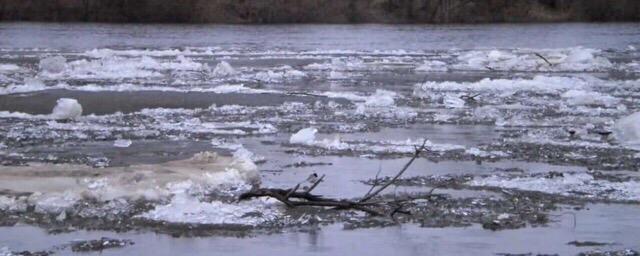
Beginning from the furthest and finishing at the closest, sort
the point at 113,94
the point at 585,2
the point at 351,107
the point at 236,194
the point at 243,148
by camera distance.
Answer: the point at 585,2 → the point at 113,94 → the point at 351,107 → the point at 243,148 → the point at 236,194

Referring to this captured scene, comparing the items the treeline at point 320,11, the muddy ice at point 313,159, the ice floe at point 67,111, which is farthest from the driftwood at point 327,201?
the treeline at point 320,11

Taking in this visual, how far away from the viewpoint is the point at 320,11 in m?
70.5

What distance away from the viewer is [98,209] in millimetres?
9586

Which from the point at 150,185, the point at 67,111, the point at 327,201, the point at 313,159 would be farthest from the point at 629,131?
the point at 67,111

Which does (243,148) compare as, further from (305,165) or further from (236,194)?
(236,194)

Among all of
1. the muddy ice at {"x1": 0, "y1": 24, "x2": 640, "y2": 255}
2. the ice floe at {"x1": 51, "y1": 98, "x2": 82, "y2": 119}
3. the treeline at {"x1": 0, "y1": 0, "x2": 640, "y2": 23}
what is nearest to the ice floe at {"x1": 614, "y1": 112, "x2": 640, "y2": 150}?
the muddy ice at {"x1": 0, "y1": 24, "x2": 640, "y2": 255}

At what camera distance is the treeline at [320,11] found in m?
69.1

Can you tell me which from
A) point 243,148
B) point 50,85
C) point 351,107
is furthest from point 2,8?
point 243,148

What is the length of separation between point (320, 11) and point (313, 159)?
58388mm

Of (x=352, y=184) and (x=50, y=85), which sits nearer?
(x=352, y=184)

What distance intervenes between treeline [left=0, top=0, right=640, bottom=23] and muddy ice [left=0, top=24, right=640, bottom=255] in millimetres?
42693

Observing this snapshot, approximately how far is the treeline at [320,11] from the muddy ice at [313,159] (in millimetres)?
42693

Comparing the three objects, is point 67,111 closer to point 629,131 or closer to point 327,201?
point 327,201

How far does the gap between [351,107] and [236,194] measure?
863 cm
